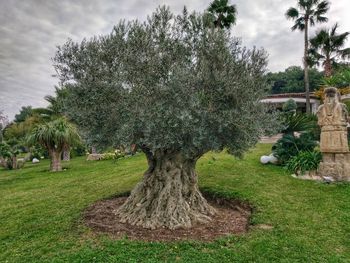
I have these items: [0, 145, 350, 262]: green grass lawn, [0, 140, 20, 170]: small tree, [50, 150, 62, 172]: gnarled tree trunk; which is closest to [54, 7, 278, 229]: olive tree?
[0, 145, 350, 262]: green grass lawn

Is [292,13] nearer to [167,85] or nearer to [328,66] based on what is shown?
[328,66]

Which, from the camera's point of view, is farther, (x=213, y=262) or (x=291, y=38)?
(x=291, y=38)

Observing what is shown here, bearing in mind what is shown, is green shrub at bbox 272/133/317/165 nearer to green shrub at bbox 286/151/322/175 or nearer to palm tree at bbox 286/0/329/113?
green shrub at bbox 286/151/322/175

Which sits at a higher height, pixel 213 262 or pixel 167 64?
pixel 167 64

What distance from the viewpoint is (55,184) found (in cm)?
1023

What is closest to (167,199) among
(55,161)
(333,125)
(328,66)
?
(333,125)

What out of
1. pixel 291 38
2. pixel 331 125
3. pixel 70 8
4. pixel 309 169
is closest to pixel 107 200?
pixel 70 8

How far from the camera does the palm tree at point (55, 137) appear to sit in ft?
46.3

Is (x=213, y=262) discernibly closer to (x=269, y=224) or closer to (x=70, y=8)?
(x=269, y=224)

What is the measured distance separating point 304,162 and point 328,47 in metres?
18.3

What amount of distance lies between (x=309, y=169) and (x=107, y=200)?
656 centimetres

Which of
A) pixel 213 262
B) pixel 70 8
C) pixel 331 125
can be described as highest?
pixel 70 8

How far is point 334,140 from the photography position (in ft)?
26.4

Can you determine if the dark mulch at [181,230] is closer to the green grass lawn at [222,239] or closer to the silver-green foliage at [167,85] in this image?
the green grass lawn at [222,239]
